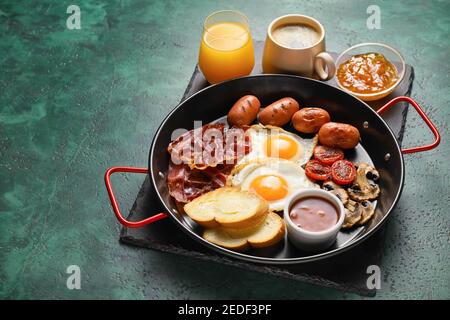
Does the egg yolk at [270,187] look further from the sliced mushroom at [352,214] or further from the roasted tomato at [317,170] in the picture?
the sliced mushroom at [352,214]

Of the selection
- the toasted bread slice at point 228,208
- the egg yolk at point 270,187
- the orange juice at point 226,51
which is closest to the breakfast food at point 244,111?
the orange juice at point 226,51

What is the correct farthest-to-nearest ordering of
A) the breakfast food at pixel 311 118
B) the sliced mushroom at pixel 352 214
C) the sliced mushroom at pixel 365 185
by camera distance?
the breakfast food at pixel 311 118
the sliced mushroom at pixel 365 185
the sliced mushroom at pixel 352 214

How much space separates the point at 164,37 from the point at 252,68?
777 millimetres

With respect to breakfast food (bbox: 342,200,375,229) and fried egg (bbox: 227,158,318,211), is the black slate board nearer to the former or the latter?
breakfast food (bbox: 342,200,375,229)

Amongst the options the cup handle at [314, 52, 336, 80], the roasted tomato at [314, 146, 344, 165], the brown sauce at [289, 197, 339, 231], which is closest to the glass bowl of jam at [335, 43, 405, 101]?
the cup handle at [314, 52, 336, 80]

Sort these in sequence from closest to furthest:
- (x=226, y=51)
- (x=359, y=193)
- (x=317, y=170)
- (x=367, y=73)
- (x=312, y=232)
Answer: (x=312, y=232)
(x=359, y=193)
(x=317, y=170)
(x=226, y=51)
(x=367, y=73)

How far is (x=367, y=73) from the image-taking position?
2.87m

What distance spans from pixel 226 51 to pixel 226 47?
48 mm

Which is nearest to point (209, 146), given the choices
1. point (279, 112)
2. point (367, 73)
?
point (279, 112)

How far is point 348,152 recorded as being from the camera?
2.61 meters

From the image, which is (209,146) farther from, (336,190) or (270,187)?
(336,190)

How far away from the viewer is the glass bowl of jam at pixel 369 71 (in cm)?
279

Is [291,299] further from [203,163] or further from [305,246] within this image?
[203,163]

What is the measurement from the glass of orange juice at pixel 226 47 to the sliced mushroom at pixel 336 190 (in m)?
0.80
